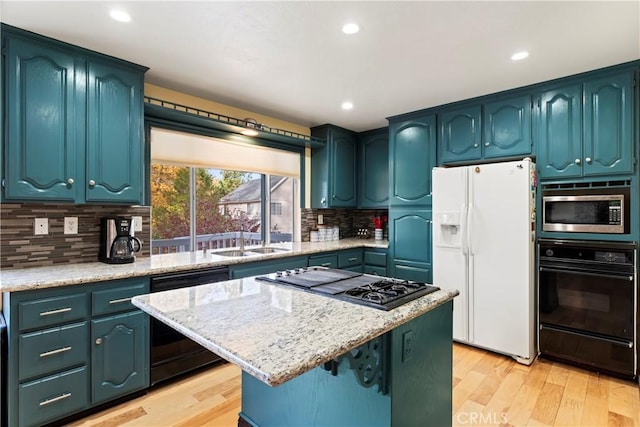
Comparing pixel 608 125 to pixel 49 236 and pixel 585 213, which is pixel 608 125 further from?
pixel 49 236

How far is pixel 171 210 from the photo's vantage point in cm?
324

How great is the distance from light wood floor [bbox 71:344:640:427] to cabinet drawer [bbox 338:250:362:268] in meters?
1.48

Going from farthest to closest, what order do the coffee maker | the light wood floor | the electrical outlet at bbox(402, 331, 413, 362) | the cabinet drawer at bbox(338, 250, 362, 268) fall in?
the cabinet drawer at bbox(338, 250, 362, 268) → the coffee maker → the light wood floor → the electrical outlet at bbox(402, 331, 413, 362)

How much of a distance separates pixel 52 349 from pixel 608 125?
3.98 m

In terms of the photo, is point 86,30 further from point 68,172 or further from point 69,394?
point 69,394

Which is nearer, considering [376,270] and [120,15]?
[120,15]

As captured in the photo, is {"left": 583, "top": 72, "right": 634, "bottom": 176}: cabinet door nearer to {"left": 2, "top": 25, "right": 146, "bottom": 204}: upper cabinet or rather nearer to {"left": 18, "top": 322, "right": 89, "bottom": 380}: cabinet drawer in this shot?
{"left": 2, "top": 25, "right": 146, "bottom": 204}: upper cabinet

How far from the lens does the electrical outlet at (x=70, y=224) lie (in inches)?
92.0

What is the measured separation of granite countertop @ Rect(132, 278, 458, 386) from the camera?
870 millimetres

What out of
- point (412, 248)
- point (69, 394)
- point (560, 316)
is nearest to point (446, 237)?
point (412, 248)

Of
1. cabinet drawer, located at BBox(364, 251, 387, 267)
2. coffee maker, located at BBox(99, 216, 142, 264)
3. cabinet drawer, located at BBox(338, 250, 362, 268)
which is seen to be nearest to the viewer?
coffee maker, located at BBox(99, 216, 142, 264)

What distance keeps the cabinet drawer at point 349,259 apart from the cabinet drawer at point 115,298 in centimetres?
202

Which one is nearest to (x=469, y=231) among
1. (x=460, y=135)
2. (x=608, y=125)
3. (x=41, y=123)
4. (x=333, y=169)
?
(x=460, y=135)

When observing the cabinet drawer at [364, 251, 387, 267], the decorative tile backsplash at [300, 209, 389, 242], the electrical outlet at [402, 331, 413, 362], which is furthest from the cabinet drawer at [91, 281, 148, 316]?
the cabinet drawer at [364, 251, 387, 267]
